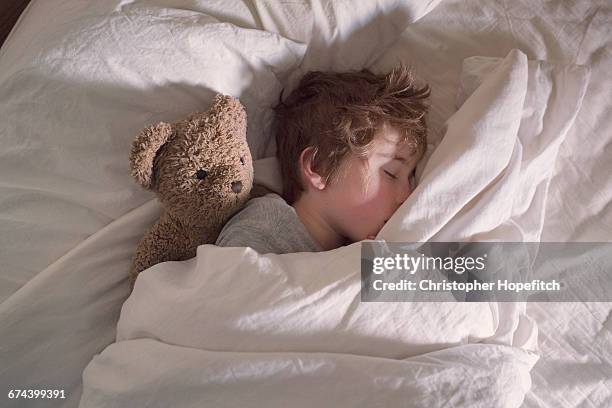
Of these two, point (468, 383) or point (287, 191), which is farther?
point (287, 191)

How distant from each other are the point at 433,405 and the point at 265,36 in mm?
640

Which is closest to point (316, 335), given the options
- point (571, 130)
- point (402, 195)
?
point (402, 195)

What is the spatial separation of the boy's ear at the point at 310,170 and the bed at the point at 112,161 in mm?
118

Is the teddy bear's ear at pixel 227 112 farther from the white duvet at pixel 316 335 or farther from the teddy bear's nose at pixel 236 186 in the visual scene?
the white duvet at pixel 316 335

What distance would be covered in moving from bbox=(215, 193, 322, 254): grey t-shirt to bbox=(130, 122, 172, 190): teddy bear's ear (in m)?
0.16

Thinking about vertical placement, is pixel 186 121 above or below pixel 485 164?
above

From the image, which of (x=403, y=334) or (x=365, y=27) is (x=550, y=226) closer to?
(x=403, y=334)

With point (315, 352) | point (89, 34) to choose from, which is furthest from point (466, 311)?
point (89, 34)

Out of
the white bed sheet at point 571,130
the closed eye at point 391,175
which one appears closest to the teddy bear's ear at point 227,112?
the closed eye at point 391,175

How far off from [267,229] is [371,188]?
19 cm

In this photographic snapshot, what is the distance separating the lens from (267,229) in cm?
89

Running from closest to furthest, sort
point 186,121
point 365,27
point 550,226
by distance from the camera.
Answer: point 186,121, point 550,226, point 365,27

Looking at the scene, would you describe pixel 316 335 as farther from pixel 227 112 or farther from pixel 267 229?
pixel 227 112

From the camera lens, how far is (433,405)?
2.29ft
